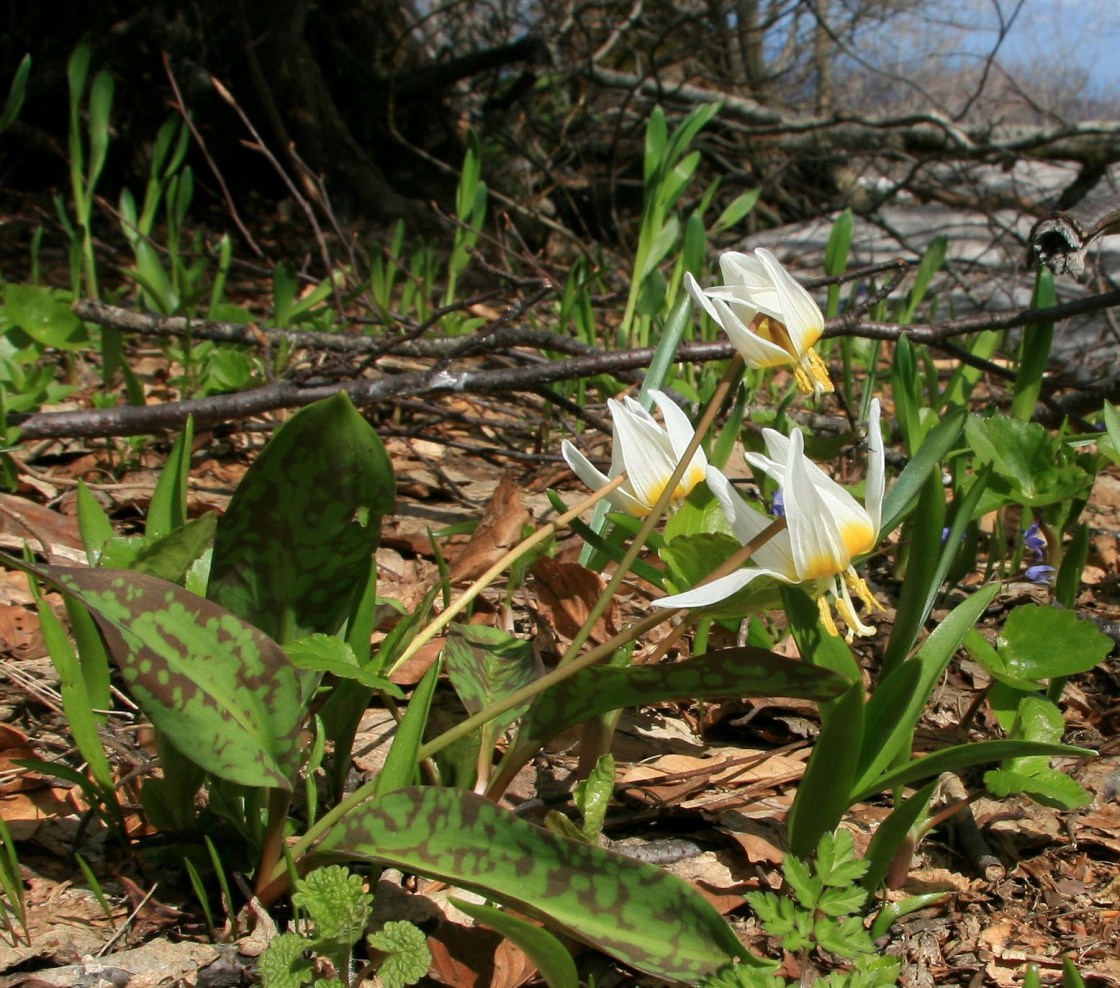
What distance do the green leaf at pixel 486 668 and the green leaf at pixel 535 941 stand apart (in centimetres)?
33

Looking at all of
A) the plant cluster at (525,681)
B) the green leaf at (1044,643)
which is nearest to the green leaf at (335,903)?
the plant cluster at (525,681)

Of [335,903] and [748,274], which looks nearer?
[335,903]

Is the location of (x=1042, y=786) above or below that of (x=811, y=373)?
below

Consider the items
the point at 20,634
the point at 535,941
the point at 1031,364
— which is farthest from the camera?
the point at 1031,364

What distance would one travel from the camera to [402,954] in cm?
96

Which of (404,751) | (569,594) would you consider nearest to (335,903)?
(404,751)

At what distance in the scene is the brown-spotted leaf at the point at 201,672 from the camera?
100 cm

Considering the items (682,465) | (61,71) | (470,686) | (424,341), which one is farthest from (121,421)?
(61,71)

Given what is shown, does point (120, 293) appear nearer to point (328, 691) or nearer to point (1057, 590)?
point (328, 691)

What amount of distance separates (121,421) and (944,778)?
183cm

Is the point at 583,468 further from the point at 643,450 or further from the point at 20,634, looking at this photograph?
the point at 20,634

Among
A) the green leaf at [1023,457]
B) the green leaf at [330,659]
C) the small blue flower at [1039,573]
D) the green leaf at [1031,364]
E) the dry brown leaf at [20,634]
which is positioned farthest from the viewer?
the green leaf at [1031,364]

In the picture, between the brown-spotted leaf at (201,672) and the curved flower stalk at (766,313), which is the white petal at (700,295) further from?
the brown-spotted leaf at (201,672)

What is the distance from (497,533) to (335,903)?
1062 millimetres
